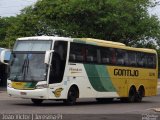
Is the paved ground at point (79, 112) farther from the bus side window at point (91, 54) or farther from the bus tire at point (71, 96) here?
the bus side window at point (91, 54)

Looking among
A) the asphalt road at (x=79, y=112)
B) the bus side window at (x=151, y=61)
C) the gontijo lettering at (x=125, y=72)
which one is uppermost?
the bus side window at (x=151, y=61)

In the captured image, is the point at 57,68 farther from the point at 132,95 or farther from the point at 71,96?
the point at 132,95

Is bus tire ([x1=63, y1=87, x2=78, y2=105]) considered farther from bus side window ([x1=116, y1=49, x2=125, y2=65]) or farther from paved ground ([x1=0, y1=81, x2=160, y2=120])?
bus side window ([x1=116, y1=49, x2=125, y2=65])

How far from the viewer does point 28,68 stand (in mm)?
23500

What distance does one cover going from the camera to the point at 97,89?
1070 inches

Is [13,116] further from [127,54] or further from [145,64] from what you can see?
[145,64]

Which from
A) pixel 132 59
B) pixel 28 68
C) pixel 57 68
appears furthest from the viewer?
pixel 132 59

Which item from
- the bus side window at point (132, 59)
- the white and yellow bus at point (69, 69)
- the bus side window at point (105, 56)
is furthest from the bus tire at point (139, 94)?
the bus side window at point (105, 56)

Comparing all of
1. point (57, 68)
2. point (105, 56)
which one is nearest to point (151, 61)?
point (105, 56)

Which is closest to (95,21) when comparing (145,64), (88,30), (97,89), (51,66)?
(88,30)

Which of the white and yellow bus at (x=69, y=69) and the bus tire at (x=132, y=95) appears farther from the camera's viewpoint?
the bus tire at (x=132, y=95)

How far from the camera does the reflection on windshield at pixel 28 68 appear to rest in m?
23.3

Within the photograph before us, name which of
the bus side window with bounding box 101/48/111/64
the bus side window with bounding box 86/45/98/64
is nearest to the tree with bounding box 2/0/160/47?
the bus side window with bounding box 101/48/111/64

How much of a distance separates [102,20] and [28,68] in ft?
82.5
